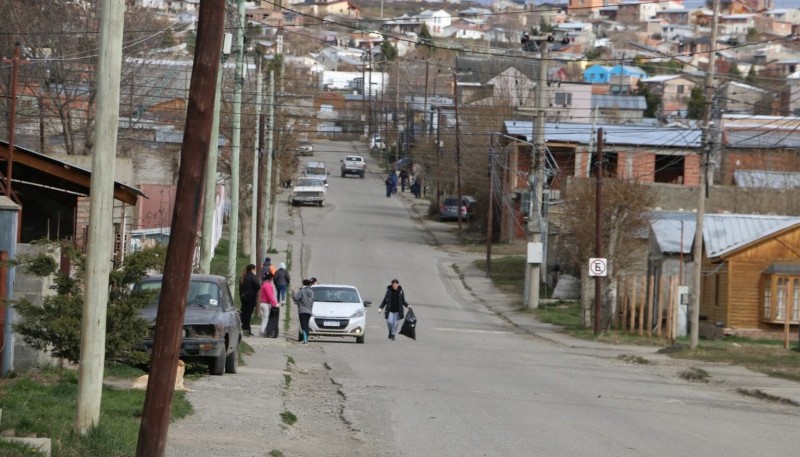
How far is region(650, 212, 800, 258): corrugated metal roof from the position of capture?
38656 mm

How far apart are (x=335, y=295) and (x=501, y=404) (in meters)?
13.9

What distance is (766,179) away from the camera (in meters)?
59.9

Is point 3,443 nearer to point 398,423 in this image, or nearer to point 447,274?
point 398,423

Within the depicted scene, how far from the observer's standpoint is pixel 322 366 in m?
22.2

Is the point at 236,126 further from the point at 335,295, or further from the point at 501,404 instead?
the point at 501,404

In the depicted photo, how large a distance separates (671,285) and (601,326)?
13.2 ft

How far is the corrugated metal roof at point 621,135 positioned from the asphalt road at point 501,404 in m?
28.6

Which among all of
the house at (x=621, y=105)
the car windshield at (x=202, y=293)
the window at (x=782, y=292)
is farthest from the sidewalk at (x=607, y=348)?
the house at (x=621, y=105)

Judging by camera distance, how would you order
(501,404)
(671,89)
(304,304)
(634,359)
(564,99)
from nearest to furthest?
(501,404)
(634,359)
(304,304)
(564,99)
(671,89)

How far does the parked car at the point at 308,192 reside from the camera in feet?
242

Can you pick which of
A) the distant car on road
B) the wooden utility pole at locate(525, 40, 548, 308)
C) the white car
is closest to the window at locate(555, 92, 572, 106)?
the distant car on road

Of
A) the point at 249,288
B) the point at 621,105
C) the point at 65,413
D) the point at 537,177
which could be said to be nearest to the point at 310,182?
the point at 537,177

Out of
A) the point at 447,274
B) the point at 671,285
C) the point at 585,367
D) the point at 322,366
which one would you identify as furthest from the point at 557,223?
the point at 322,366

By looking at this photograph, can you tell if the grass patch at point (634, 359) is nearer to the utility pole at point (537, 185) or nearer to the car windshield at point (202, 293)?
the car windshield at point (202, 293)
